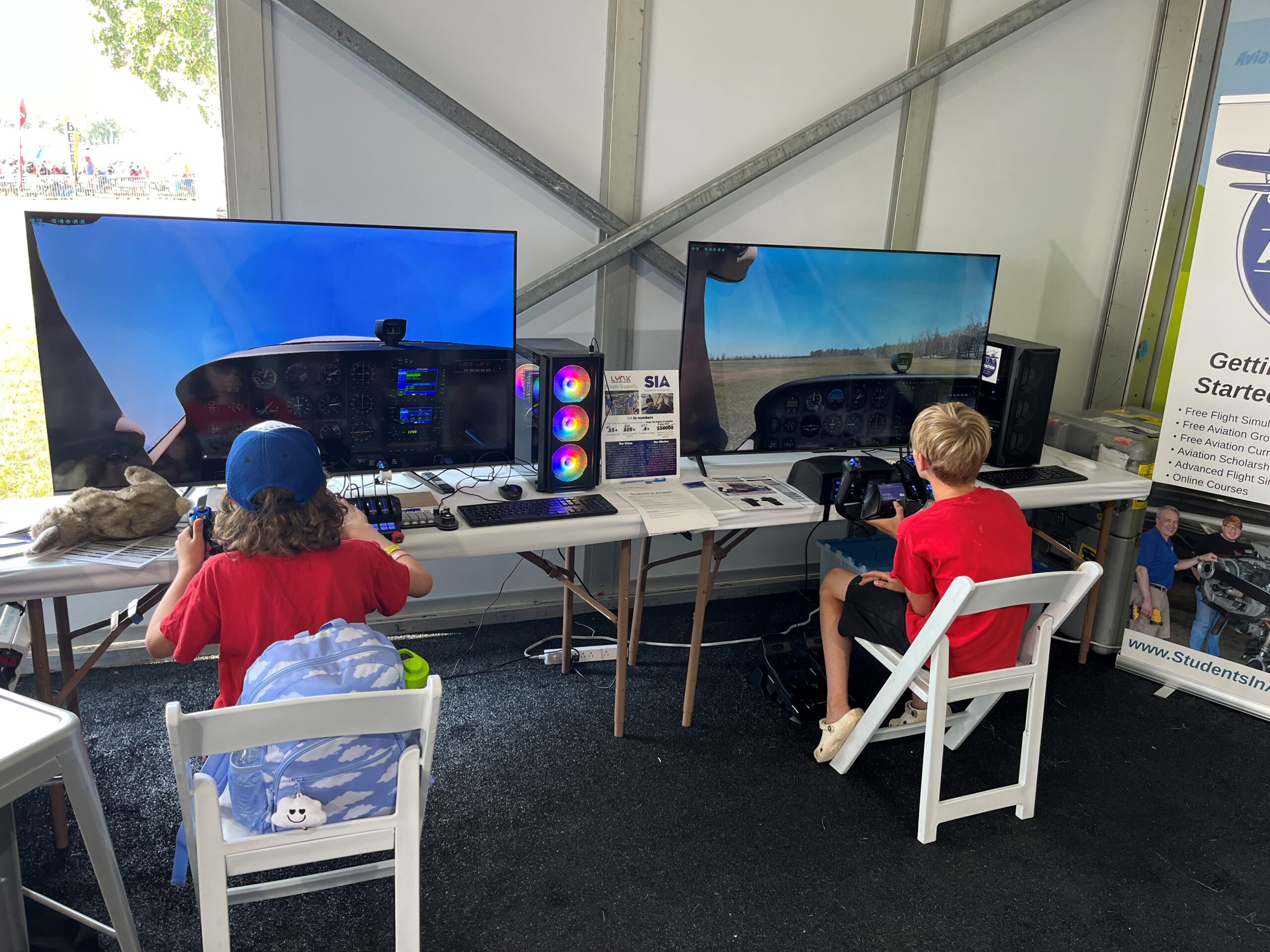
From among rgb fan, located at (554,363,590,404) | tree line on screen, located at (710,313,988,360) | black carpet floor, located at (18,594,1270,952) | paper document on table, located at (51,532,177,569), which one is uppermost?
tree line on screen, located at (710,313,988,360)

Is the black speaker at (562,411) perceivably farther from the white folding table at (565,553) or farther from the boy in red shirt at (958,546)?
the boy in red shirt at (958,546)

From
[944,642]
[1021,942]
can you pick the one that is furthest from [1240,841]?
[944,642]

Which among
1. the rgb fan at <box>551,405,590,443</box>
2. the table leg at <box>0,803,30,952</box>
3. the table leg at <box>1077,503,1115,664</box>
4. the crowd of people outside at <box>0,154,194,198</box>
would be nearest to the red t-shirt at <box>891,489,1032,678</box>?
the rgb fan at <box>551,405,590,443</box>

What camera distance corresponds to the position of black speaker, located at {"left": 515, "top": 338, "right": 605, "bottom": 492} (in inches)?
96.2

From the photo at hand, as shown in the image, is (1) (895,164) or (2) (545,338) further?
(1) (895,164)

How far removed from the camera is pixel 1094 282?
3.87 metres

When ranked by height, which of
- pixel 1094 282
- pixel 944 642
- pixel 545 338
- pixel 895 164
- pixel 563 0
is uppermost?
pixel 563 0

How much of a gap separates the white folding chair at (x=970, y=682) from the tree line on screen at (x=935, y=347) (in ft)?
3.44

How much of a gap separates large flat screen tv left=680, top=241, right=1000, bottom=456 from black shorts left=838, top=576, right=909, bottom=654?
0.70m

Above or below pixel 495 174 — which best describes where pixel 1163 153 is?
above

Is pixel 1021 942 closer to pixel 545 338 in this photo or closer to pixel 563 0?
pixel 545 338

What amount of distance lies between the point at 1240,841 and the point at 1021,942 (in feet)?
2.79

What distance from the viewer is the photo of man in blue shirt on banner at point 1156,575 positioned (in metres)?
3.12

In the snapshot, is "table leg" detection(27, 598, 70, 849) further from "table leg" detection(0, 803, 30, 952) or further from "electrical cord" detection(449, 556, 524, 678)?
"electrical cord" detection(449, 556, 524, 678)
